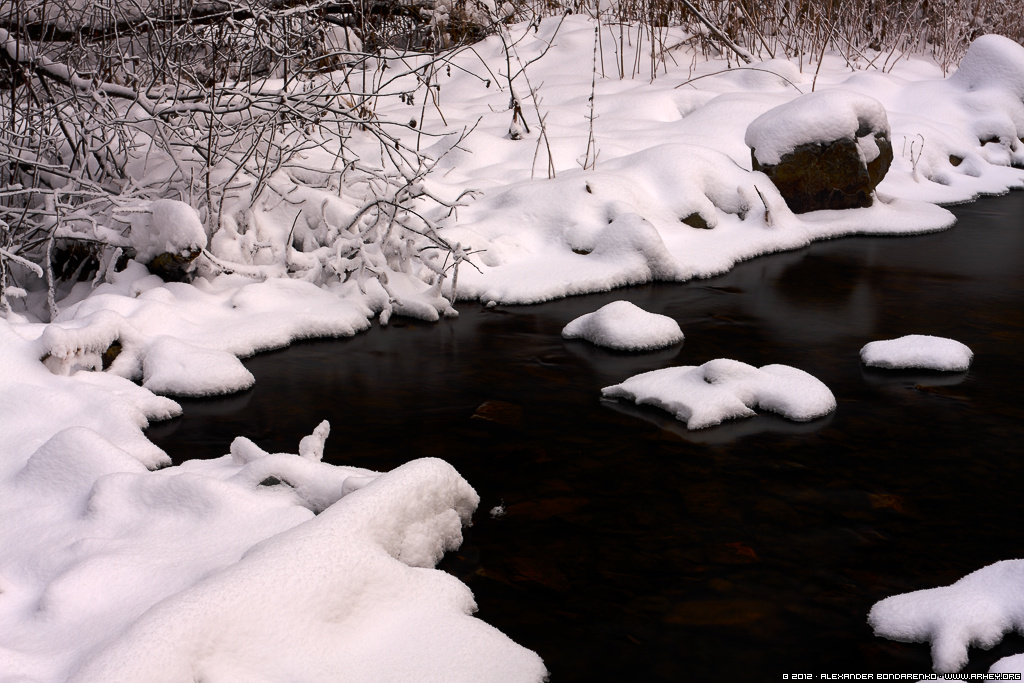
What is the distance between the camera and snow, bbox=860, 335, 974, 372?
4691 mm

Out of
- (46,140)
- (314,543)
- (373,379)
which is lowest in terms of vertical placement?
(373,379)

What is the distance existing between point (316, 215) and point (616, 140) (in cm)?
350

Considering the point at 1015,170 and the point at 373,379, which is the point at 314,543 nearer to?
the point at 373,379

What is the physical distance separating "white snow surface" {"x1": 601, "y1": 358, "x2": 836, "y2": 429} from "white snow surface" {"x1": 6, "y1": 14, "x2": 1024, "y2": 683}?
0.01 metres

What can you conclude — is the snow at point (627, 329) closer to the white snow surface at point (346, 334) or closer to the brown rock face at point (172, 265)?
the white snow surface at point (346, 334)

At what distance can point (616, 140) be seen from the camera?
8883mm

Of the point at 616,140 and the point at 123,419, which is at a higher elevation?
the point at 616,140

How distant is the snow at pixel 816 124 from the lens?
7617 millimetres

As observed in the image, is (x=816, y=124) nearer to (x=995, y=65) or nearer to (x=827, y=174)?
(x=827, y=174)

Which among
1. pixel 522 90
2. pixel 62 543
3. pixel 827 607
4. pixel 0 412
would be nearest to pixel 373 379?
pixel 0 412

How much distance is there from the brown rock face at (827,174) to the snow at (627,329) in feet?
A: 10.5

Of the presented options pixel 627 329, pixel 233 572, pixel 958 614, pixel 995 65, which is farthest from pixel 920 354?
pixel 995 65

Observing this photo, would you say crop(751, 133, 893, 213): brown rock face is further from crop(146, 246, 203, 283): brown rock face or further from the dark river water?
crop(146, 246, 203, 283): brown rock face

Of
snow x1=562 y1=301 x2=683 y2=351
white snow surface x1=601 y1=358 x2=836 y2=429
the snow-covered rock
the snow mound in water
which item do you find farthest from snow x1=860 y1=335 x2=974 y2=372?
the snow mound in water
